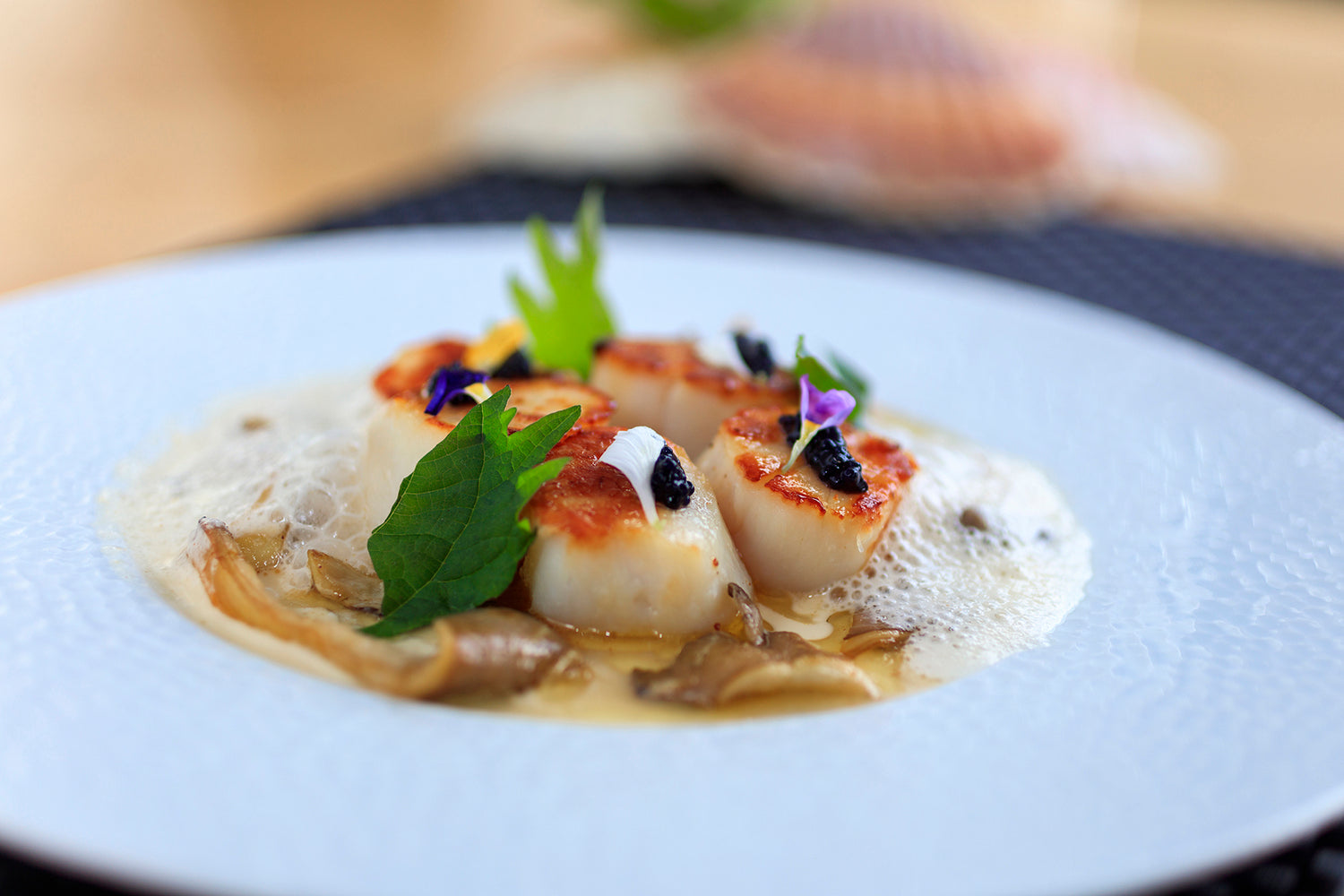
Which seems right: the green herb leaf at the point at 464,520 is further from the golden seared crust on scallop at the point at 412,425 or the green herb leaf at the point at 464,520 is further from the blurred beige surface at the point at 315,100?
the blurred beige surface at the point at 315,100

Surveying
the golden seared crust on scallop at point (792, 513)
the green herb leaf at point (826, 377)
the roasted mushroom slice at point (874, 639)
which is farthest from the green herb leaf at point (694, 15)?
the roasted mushroom slice at point (874, 639)

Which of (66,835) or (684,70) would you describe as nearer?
(66,835)

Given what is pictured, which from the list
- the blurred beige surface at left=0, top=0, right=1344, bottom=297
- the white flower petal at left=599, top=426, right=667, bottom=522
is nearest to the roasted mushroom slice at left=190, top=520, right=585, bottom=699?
the white flower petal at left=599, top=426, right=667, bottom=522

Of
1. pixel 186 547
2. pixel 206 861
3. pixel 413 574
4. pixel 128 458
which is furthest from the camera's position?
pixel 128 458

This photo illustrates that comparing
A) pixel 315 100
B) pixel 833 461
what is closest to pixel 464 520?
pixel 833 461

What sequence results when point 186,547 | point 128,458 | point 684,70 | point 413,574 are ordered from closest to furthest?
point 413,574
point 186,547
point 128,458
point 684,70

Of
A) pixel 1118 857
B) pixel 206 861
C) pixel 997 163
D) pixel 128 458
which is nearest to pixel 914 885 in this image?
pixel 1118 857

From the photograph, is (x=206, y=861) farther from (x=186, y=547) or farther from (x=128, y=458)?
(x=128, y=458)
